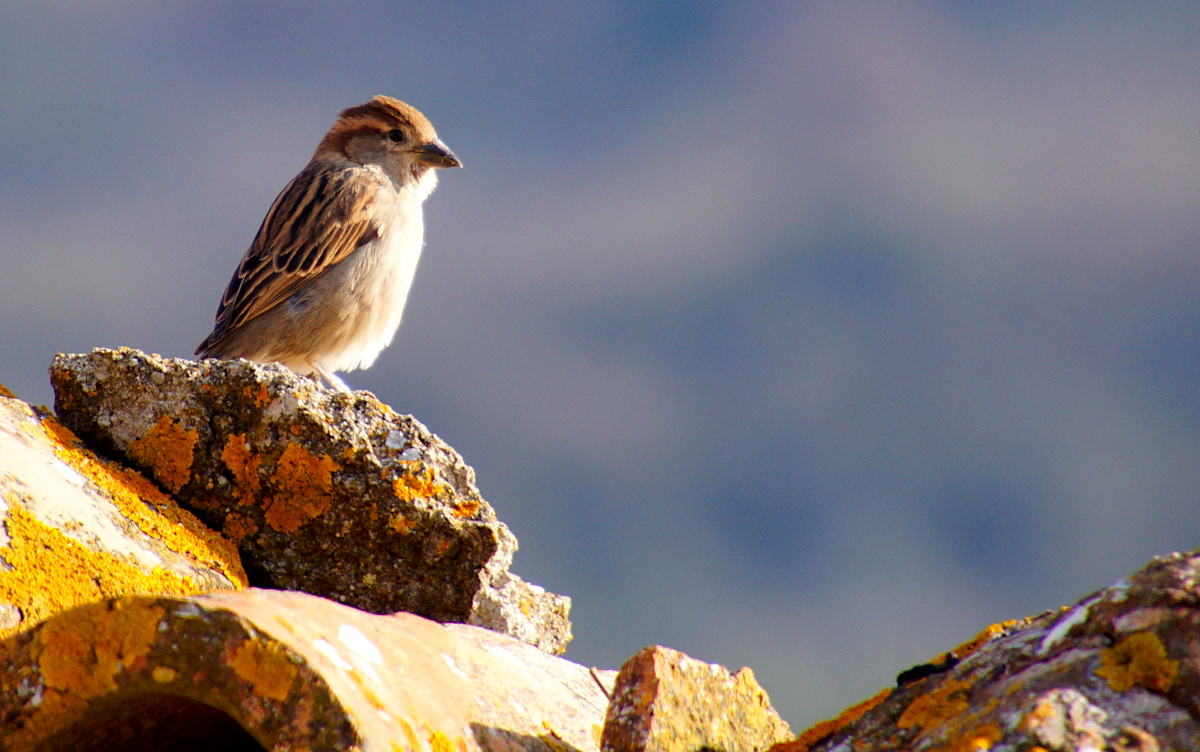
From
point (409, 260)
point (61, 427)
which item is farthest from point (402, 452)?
point (409, 260)

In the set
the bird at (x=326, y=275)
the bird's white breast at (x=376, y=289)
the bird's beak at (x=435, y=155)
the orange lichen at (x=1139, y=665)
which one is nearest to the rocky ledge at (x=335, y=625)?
the orange lichen at (x=1139, y=665)

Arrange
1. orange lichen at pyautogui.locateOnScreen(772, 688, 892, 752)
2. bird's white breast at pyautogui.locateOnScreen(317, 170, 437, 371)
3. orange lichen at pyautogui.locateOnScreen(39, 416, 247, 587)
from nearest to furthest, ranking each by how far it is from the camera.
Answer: orange lichen at pyautogui.locateOnScreen(772, 688, 892, 752) < orange lichen at pyautogui.locateOnScreen(39, 416, 247, 587) < bird's white breast at pyautogui.locateOnScreen(317, 170, 437, 371)

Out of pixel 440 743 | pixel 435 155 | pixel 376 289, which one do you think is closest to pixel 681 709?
pixel 440 743

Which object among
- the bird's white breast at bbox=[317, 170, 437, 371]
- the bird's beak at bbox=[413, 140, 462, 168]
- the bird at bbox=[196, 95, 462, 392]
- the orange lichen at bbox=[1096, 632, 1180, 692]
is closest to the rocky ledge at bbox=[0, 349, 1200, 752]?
the orange lichen at bbox=[1096, 632, 1180, 692]

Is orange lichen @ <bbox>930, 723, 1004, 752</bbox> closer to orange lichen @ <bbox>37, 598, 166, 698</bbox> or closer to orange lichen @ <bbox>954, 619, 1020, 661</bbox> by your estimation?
orange lichen @ <bbox>954, 619, 1020, 661</bbox>

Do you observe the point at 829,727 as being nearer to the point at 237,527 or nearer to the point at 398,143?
the point at 237,527

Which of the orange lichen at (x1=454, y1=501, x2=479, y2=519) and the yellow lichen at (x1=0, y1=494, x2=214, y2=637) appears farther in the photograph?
the orange lichen at (x1=454, y1=501, x2=479, y2=519)

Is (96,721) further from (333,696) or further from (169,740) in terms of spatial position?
(333,696)

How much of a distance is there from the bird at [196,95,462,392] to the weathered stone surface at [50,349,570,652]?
294cm

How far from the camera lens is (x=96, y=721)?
2.05 m

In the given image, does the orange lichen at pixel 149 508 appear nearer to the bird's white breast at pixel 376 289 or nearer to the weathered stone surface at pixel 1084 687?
the weathered stone surface at pixel 1084 687

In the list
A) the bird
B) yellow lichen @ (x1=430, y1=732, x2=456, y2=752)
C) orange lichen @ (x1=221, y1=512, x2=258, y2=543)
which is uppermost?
the bird

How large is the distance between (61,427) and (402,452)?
113cm

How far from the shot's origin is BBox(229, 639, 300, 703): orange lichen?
1838mm
